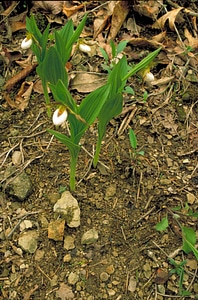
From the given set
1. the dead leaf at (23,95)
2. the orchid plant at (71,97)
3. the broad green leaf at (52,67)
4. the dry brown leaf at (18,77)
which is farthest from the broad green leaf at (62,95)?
the dry brown leaf at (18,77)

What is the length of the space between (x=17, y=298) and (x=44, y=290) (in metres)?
0.09

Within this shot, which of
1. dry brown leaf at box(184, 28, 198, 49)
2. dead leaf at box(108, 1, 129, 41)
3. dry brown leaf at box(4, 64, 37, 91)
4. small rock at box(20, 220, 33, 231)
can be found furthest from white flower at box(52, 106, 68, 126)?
dry brown leaf at box(184, 28, 198, 49)

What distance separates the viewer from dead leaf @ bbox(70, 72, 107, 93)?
6.72 ft

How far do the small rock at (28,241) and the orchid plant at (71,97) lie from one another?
0.23m

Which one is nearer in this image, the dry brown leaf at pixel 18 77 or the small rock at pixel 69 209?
the small rock at pixel 69 209

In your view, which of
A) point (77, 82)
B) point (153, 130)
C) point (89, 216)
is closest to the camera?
point (89, 216)

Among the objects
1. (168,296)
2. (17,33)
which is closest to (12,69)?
(17,33)

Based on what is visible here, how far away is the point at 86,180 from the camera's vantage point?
1734mm

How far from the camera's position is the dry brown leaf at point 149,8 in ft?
7.70

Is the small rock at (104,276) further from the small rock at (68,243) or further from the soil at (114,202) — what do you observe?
the small rock at (68,243)

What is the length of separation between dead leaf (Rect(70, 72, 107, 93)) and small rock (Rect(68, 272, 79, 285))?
87 centimetres

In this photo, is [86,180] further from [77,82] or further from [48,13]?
[48,13]

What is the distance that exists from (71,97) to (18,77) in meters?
0.76

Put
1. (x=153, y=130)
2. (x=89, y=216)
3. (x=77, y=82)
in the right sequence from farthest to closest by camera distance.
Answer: (x=77, y=82), (x=153, y=130), (x=89, y=216)
